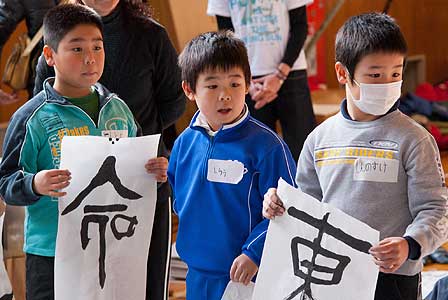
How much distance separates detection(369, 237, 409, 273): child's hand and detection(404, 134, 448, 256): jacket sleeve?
52 mm

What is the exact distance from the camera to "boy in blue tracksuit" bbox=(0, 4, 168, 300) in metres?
2.36

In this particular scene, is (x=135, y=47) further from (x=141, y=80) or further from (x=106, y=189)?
(x=106, y=189)

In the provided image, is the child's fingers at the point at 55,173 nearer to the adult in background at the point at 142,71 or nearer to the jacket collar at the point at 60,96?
the jacket collar at the point at 60,96

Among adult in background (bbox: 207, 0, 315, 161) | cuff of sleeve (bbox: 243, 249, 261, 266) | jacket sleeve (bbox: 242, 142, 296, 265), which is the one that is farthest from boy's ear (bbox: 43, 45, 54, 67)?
adult in background (bbox: 207, 0, 315, 161)

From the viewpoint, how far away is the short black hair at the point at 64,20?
2426 millimetres

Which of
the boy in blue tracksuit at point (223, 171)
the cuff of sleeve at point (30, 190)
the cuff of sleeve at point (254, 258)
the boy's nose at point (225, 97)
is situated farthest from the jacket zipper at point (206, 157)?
the cuff of sleeve at point (30, 190)

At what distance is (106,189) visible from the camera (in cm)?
238

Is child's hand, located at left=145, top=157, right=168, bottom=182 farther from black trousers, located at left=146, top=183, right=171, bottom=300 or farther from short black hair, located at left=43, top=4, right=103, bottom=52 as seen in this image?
short black hair, located at left=43, top=4, right=103, bottom=52

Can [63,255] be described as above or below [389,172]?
below

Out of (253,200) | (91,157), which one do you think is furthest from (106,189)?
(253,200)

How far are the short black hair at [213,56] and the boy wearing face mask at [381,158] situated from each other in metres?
0.29

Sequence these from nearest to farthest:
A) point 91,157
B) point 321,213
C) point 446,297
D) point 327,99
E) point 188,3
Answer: point 321,213
point 91,157
point 446,297
point 188,3
point 327,99

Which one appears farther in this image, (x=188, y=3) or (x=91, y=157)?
(x=188, y=3)

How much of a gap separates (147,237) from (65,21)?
663 millimetres
